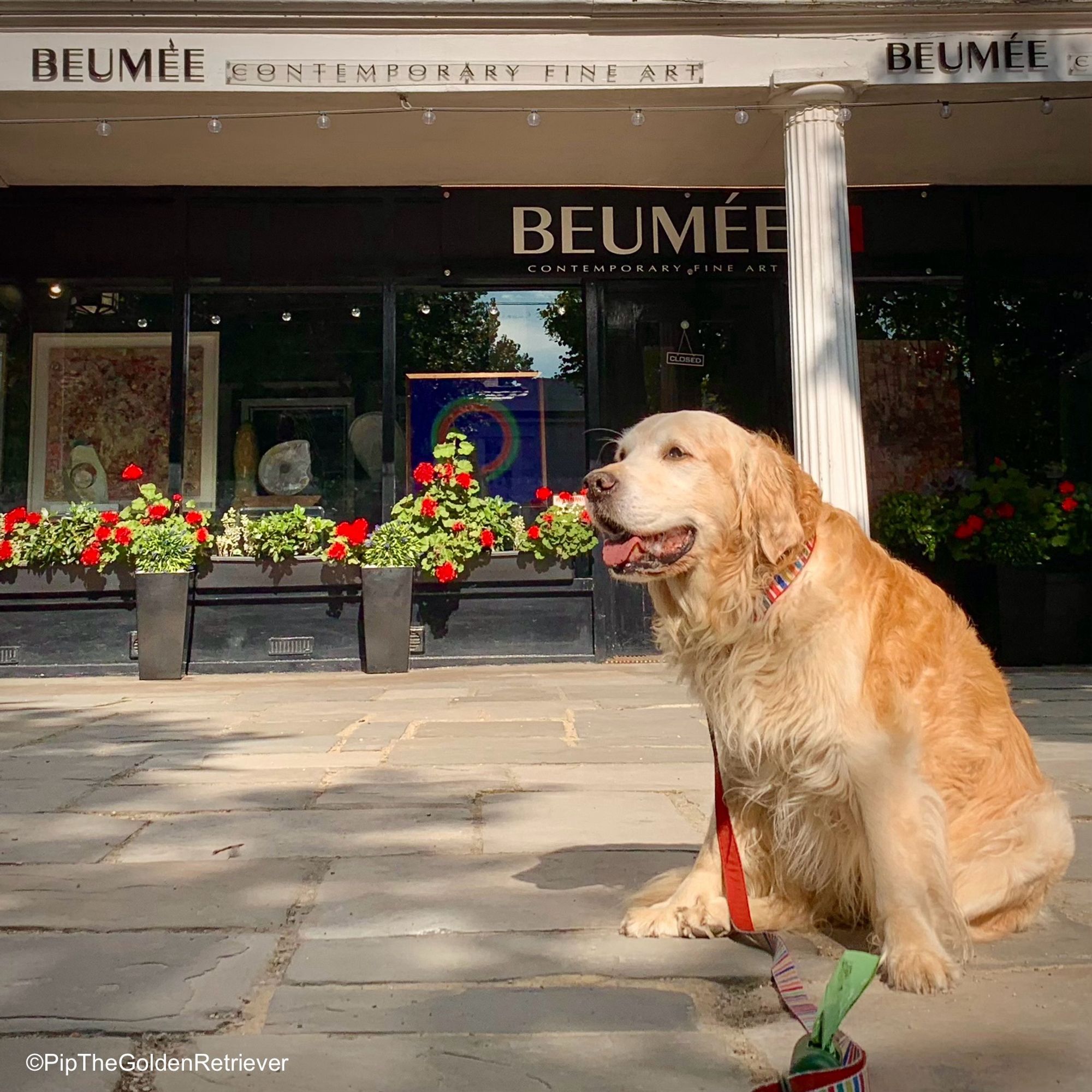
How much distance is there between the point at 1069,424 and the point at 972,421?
2.98 feet

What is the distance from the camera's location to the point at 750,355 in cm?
980

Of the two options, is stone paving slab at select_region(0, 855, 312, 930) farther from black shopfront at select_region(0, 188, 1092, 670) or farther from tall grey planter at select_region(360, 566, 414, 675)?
black shopfront at select_region(0, 188, 1092, 670)

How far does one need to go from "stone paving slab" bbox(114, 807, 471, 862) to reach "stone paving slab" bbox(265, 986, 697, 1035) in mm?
1124

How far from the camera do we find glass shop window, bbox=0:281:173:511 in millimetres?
9578

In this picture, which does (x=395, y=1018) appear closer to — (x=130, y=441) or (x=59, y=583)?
(x=59, y=583)

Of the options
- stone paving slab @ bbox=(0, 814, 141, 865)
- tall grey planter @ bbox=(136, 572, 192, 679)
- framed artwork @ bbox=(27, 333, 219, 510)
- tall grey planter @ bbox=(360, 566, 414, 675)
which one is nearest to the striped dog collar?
stone paving slab @ bbox=(0, 814, 141, 865)

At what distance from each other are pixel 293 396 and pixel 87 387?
1898 mm

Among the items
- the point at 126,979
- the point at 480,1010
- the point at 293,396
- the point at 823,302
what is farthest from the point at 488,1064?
the point at 293,396

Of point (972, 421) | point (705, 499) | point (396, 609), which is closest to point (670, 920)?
point (705, 499)

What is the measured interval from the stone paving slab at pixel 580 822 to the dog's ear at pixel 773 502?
115 cm

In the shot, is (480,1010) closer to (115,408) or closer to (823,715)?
(823,715)

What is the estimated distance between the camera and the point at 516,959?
218 cm

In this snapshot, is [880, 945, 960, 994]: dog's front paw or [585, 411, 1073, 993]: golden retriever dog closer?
[880, 945, 960, 994]: dog's front paw

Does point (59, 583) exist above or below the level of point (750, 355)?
below
